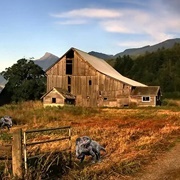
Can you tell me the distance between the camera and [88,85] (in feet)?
173

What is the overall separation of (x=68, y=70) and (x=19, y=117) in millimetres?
26281

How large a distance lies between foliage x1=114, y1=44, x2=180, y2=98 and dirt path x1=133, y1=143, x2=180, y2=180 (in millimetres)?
95913

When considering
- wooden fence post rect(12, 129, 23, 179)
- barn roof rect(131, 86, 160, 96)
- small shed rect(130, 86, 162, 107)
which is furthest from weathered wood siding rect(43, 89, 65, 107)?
wooden fence post rect(12, 129, 23, 179)

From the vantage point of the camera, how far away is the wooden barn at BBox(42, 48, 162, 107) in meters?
51.2

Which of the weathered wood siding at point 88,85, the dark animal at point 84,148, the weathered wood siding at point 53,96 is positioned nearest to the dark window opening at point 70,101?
the weathered wood siding at point 88,85

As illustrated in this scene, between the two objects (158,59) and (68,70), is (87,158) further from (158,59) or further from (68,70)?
(158,59)

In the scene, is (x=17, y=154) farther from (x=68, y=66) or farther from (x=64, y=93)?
(x=68, y=66)

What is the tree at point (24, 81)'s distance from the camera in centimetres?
5953

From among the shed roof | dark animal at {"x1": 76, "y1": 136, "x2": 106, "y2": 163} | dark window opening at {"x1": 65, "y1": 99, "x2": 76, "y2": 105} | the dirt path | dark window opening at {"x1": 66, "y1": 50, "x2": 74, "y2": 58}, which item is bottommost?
the dirt path

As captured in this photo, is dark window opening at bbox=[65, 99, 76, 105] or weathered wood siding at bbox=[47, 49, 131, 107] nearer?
weathered wood siding at bbox=[47, 49, 131, 107]

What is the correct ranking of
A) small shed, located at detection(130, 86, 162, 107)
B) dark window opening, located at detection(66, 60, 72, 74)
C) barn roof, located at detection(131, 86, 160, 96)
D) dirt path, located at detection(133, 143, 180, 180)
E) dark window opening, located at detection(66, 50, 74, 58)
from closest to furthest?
dirt path, located at detection(133, 143, 180, 180), small shed, located at detection(130, 86, 162, 107), barn roof, located at detection(131, 86, 160, 96), dark window opening, located at detection(66, 50, 74, 58), dark window opening, located at detection(66, 60, 72, 74)

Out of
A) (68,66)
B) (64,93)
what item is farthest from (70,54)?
(64,93)

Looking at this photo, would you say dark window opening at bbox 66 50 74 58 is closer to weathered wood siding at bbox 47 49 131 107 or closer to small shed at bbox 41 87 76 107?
weathered wood siding at bbox 47 49 131 107

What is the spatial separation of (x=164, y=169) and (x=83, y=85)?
4320cm
